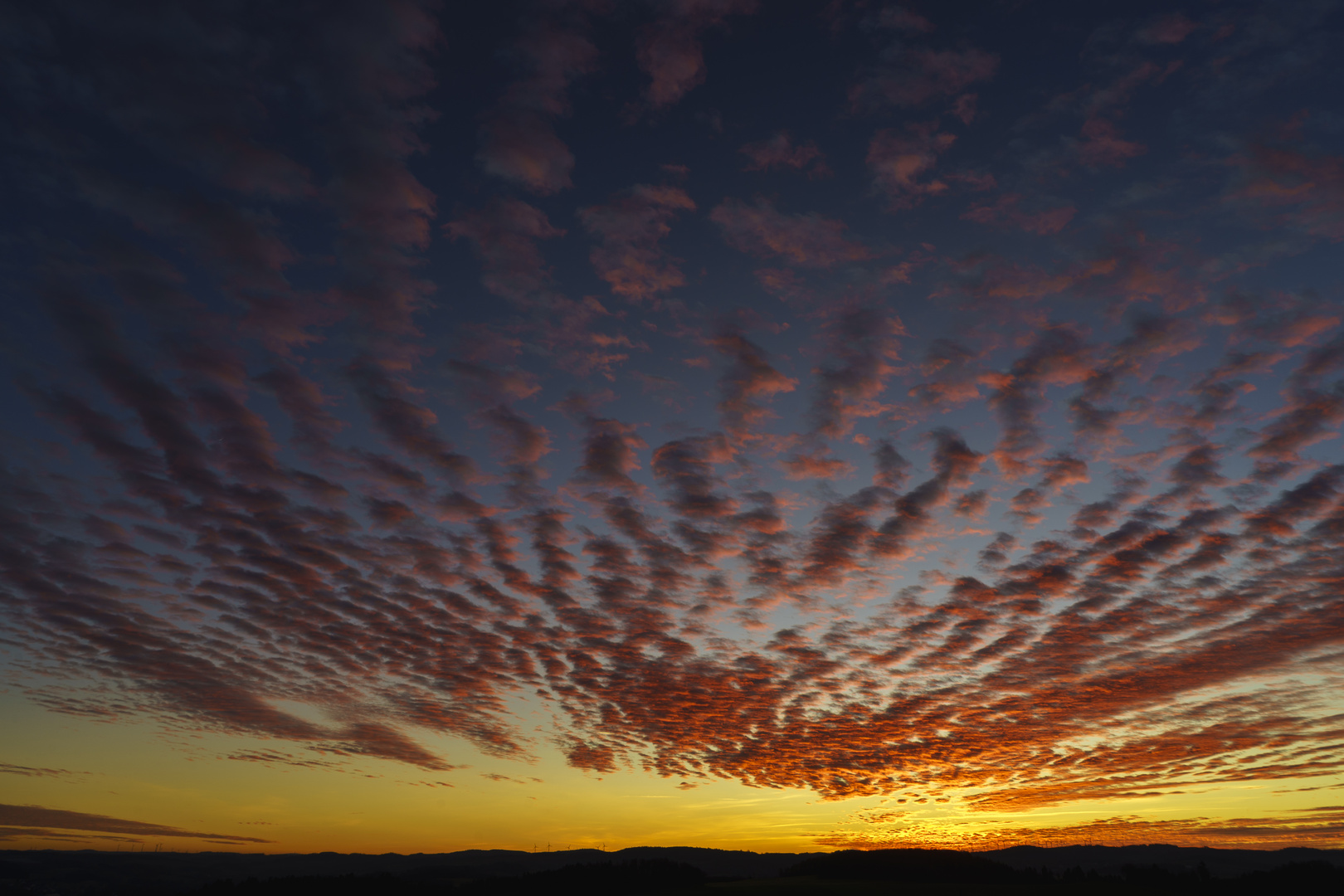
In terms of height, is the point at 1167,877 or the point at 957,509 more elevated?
the point at 957,509

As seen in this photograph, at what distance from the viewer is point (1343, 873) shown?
99750mm

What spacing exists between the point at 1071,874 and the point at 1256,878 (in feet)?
108

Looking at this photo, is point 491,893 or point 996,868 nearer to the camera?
point 996,868

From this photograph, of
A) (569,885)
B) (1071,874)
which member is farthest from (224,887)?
(1071,874)

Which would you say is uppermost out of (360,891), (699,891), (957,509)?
(957,509)

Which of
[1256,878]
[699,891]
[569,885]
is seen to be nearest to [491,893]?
[569,885]

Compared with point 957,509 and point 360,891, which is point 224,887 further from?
point 957,509

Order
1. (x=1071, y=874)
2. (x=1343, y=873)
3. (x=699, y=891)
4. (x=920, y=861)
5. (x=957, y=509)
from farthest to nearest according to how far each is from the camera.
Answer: (x=920, y=861), (x=1071, y=874), (x=1343, y=873), (x=699, y=891), (x=957, y=509)

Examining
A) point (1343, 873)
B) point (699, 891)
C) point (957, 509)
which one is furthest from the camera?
point (1343, 873)

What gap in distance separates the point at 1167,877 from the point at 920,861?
57639mm

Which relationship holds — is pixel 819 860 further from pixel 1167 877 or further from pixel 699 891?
pixel 699 891

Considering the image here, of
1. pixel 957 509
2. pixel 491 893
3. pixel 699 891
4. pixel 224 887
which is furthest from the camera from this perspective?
pixel 224 887

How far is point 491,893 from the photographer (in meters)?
129

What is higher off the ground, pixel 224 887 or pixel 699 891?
pixel 699 891
